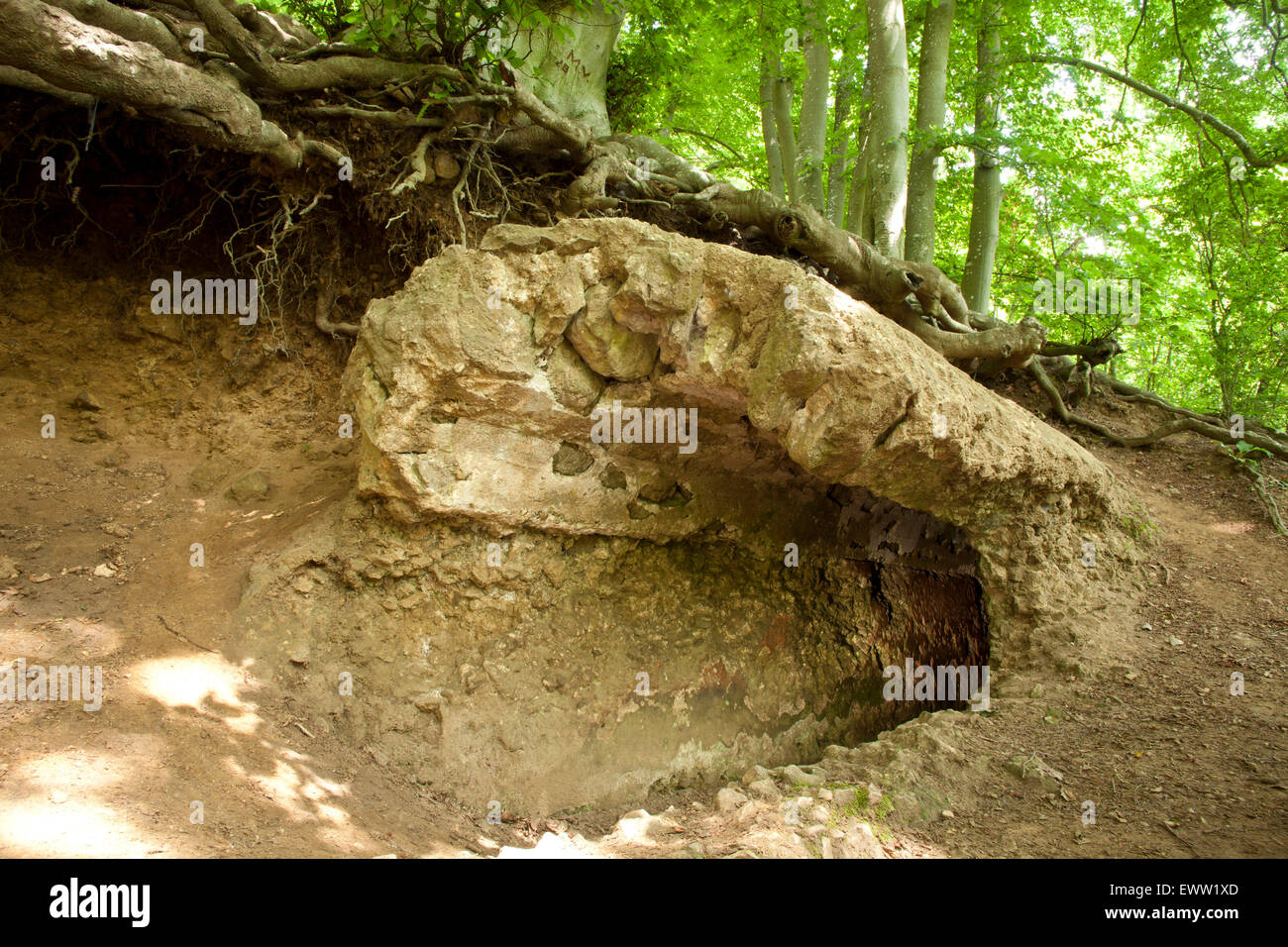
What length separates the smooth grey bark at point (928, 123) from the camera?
22.8 feet

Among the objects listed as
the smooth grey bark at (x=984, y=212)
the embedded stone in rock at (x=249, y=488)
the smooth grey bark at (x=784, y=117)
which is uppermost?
the smooth grey bark at (x=784, y=117)

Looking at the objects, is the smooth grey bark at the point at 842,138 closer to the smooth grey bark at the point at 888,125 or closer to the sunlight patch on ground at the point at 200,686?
the smooth grey bark at the point at 888,125

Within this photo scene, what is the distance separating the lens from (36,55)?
11.4ft

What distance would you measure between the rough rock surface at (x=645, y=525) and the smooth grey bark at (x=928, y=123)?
9.62 ft

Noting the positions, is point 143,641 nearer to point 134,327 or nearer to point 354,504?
point 354,504

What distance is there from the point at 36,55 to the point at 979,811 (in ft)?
18.2

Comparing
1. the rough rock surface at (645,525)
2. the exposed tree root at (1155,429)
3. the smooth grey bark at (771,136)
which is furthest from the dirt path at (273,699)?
the smooth grey bark at (771,136)

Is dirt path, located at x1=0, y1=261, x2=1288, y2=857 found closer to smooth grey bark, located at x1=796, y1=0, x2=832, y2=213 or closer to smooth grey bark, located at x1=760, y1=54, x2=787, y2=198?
smooth grey bark, located at x1=796, y1=0, x2=832, y2=213

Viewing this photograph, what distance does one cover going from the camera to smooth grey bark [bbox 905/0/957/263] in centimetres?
695

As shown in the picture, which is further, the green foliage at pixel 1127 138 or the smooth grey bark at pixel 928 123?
the smooth grey bark at pixel 928 123

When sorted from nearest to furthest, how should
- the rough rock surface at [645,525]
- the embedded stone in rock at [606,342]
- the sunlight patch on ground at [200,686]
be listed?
1. the sunlight patch on ground at [200,686]
2. the rough rock surface at [645,525]
3. the embedded stone in rock at [606,342]

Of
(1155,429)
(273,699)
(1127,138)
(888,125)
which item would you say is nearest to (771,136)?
(888,125)

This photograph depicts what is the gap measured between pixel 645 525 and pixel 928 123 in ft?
17.1

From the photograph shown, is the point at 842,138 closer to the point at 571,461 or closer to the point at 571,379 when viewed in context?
the point at 571,379
